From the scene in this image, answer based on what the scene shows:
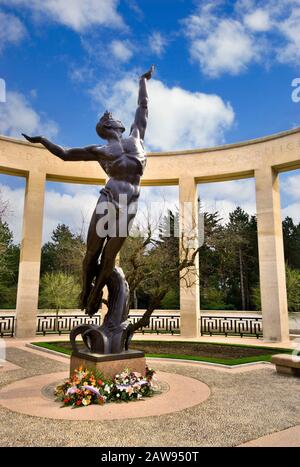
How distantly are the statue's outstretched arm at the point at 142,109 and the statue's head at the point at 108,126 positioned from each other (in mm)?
299

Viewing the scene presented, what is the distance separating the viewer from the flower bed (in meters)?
4.86

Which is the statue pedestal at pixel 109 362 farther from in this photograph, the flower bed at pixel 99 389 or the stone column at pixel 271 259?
the stone column at pixel 271 259

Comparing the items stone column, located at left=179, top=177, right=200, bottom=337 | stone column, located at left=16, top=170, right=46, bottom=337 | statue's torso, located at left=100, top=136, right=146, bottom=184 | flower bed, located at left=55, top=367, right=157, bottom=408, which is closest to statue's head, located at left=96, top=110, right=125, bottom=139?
statue's torso, located at left=100, top=136, right=146, bottom=184

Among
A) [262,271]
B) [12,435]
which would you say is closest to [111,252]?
[12,435]

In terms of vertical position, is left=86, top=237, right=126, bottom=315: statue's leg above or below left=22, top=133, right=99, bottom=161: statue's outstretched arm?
below

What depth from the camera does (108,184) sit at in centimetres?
591

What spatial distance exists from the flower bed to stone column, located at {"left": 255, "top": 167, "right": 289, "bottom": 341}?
32.6 feet

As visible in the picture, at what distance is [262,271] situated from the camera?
14.5 metres

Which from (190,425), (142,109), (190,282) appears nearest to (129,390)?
(190,425)

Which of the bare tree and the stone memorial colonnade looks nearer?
the bare tree

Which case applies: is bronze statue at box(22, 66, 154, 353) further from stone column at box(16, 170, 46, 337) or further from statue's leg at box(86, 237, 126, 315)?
stone column at box(16, 170, 46, 337)

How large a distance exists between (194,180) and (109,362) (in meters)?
12.1

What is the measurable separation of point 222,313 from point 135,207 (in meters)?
19.6

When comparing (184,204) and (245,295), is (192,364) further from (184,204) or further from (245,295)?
(245,295)
